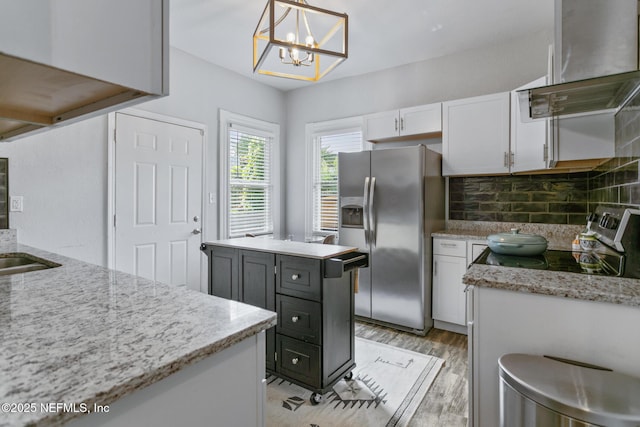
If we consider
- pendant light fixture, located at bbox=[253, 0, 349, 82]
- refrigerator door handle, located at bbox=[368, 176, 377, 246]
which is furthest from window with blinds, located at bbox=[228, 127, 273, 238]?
refrigerator door handle, located at bbox=[368, 176, 377, 246]

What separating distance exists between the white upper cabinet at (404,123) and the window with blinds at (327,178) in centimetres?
54

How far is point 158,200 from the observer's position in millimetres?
3311

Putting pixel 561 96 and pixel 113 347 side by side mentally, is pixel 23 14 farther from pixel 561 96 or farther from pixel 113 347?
pixel 561 96

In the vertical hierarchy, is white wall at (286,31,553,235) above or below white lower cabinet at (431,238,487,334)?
above

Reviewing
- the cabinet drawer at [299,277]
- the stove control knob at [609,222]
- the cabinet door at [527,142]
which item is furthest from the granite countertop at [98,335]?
the cabinet door at [527,142]

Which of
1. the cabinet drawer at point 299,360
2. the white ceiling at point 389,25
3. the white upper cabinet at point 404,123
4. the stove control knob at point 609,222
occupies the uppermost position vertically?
the white ceiling at point 389,25

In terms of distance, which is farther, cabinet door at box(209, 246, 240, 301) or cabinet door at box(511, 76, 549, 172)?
cabinet door at box(511, 76, 549, 172)

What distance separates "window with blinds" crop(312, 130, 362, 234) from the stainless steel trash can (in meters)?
3.35

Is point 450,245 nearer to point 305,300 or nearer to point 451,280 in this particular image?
point 451,280

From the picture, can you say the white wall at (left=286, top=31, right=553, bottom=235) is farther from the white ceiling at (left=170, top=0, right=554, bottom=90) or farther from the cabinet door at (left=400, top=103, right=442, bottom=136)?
the cabinet door at (left=400, top=103, right=442, bottom=136)

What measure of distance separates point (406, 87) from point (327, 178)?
151cm

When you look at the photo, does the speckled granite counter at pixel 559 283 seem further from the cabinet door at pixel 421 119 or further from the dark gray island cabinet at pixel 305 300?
the cabinet door at pixel 421 119

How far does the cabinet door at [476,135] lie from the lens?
305 cm

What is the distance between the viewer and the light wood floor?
192cm
